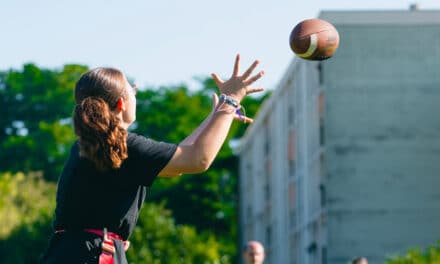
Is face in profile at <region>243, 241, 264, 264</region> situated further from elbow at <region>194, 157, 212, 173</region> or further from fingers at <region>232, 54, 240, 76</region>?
elbow at <region>194, 157, 212, 173</region>

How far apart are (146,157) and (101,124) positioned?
0.30m

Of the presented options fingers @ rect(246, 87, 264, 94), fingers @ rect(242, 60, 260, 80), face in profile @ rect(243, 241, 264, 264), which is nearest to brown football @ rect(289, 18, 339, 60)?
fingers @ rect(246, 87, 264, 94)

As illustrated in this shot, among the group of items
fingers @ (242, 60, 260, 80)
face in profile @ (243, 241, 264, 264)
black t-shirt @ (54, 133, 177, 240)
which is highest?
fingers @ (242, 60, 260, 80)

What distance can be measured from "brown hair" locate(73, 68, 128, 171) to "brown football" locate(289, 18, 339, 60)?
4361 mm

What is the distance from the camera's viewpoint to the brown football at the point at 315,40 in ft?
35.2

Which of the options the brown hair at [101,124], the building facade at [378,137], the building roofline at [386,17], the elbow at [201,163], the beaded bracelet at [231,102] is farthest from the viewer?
the building roofline at [386,17]

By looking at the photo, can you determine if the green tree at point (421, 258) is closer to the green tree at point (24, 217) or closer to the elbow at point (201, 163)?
the green tree at point (24, 217)

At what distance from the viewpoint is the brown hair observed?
21.3 feet

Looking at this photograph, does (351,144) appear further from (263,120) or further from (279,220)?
(263,120)

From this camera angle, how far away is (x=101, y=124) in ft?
21.2

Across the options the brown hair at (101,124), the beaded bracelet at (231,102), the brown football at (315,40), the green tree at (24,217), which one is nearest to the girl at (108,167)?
the brown hair at (101,124)

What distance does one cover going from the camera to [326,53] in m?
10.8

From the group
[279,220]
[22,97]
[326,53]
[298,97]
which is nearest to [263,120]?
[279,220]

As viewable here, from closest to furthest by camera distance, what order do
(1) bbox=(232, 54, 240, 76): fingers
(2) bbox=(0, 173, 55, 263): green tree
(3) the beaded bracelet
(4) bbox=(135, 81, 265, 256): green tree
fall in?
(3) the beaded bracelet, (1) bbox=(232, 54, 240, 76): fingers, (2) bbox=(0, 173, 55, 263): green tree, (4) bbox=(135, 81, 265, 256): green tree
